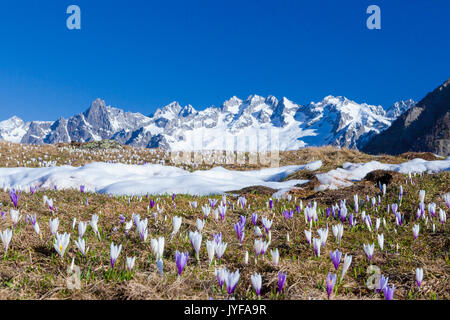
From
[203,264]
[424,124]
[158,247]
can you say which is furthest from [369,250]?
[424,124]

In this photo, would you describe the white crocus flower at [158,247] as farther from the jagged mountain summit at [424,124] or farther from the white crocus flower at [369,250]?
the jagged mountain summit at [424,124]

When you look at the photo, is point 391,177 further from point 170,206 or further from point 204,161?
point 204,161

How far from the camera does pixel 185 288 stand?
2420 millimetres

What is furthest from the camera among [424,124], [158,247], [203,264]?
[424,124]

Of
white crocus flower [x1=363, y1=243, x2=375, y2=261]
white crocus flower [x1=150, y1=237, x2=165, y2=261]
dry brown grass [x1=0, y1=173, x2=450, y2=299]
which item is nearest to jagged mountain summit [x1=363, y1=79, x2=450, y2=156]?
dry brown grass [x1=0, y1=173, x2=450, y2=299]

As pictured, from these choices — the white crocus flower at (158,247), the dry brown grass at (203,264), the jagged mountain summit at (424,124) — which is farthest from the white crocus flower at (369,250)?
the jagged mountain summit at (424,124)

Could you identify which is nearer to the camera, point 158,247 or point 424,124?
point 158,247

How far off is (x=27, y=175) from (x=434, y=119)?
212841 mm

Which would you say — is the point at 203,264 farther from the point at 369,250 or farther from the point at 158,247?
the point at 369,250

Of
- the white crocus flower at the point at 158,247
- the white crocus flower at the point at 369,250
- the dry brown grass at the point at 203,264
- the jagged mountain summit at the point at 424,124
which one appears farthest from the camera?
the jagged mountain summit at the point at 424,124

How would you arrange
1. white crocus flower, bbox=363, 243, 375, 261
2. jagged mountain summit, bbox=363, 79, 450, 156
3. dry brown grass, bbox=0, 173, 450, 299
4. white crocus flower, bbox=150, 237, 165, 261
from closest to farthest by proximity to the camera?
dry brown grass, bbox=0, 173, 450, 299 < white crocus flower, bbox=150, 237, 165, 261 < white crocus flower, bbox=363, 243, 375, 261 < jagged mountain summit, bbox=363, 79, 450, 156

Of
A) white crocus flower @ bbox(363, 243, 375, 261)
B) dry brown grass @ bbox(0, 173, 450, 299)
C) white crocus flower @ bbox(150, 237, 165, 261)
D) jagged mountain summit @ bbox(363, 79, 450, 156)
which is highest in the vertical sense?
jagged mountain summit @ bbox(363, 79, 450, 156)

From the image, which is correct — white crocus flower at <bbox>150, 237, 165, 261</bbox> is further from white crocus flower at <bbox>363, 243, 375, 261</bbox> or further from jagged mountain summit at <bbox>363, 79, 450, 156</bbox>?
jagged mountain summit at <bbox>363, 79, 450, 156</bbox>

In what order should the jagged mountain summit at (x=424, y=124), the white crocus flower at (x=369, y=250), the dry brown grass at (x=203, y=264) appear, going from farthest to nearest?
the jagged mountain summit at (x=424, y=124), the white crocus flower at (x=369, y=250), the dry brown grass at (x=203, y=264)
